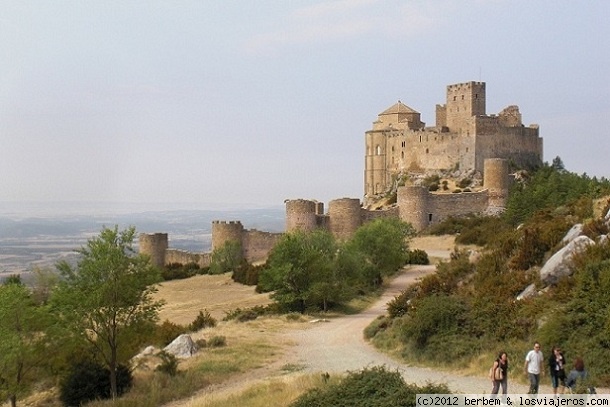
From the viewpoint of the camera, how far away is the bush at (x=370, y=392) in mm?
10625

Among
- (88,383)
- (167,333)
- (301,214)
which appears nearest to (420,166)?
(301,214)

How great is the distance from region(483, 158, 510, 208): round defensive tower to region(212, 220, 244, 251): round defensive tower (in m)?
16.7

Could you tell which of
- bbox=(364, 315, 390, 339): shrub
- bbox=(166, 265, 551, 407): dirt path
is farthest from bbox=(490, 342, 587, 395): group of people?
bbox=(364, 315, 390, 339): shrub

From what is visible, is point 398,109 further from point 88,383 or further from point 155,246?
point 88,383

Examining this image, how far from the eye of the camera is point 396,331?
60.1 ft

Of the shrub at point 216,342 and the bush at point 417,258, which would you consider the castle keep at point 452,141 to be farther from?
the shrub at point 216,342

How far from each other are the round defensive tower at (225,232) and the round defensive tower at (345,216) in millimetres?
5941

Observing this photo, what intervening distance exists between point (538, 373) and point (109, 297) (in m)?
9.57

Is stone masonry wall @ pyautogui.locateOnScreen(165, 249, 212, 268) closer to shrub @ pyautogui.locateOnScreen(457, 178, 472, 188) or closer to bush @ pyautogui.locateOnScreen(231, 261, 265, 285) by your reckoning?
bush @ pyautogui.locateOnScreen(231, 261, 265, 285)

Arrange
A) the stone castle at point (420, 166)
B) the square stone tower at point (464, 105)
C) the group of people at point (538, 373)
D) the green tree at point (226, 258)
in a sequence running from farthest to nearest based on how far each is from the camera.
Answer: the square stone tower at point (464, 105) < the stone castle at point (420, 166) < the green tree at point (226, 258) < the group of people at point (538, 373)

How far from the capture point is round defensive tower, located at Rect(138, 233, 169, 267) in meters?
49.8

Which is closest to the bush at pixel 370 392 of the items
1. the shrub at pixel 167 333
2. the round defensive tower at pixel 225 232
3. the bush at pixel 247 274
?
the shrub at pixel 167 333

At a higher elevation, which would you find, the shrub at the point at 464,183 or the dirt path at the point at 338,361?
the shrub at the point at 464,183

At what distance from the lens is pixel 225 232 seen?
46.8m
